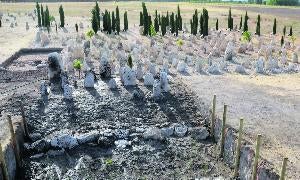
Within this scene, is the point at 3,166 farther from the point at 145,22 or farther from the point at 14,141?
the point at 145,22

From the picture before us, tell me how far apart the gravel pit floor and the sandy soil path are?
115cm

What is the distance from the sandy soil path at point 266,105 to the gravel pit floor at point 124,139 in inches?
45.4

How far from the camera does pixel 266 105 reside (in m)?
16.1

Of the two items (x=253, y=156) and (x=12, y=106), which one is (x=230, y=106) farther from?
(x=12, y=106)

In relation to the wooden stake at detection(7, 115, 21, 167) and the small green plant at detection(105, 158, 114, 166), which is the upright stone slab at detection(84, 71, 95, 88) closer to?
the small green plant at detection(105, 158, 114, 166)

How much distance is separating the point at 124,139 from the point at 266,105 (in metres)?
5.60

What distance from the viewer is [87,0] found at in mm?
69625

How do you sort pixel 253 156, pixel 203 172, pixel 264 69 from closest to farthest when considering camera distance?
1. pixel 253 156
2. pixel 203 172
3. pixel 264 69

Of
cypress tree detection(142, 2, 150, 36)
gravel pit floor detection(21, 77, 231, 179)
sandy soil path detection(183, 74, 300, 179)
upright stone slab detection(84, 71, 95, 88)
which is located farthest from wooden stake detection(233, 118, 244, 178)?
cypress tree detection(142, 2, 150, 36)

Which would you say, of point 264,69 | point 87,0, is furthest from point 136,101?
point 87,0

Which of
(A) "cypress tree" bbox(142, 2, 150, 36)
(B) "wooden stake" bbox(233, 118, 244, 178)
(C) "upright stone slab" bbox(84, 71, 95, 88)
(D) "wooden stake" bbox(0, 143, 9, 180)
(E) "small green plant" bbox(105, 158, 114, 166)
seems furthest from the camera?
(A) "cypress tree" bbox(142, 2, 150, 36)

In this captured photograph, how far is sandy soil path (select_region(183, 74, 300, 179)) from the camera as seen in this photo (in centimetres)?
1230

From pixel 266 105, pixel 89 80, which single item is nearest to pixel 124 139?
pixel 89 80

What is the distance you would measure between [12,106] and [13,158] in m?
4.28
